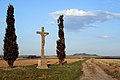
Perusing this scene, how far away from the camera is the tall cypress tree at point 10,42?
42219 millimetres

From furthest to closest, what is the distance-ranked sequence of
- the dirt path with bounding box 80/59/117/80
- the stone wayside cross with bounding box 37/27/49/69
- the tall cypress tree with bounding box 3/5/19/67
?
the tall cypress tree with bounding box 3/5/19/67 → the stone wayside cross with bounding box 37/27/49/69 → the dirt path with bounding box 80/59/117/80

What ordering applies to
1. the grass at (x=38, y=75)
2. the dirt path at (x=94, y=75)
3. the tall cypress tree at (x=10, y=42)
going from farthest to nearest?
the tall cypress tree at (x=10, y=42) → the dirt path at (x=94, y=75) → the grass at (x=38, y=75)

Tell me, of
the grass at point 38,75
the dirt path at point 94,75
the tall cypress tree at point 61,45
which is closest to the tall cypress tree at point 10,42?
the grass at point 38,75

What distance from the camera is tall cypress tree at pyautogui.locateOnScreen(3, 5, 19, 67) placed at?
4222cm

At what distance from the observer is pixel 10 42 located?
42.7 metres

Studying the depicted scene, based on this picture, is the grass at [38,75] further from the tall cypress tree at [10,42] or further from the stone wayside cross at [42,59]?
the tall cypress tree at [10,42]

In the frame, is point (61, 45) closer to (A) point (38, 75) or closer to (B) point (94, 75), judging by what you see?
(B) point (94, 75)

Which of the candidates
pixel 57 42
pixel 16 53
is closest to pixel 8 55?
pixel 16 53

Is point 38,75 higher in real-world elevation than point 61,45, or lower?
lower

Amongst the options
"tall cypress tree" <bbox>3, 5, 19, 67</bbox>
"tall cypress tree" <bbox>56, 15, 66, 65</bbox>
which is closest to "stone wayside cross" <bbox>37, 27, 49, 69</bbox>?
"tall cypress tree" <bbox>3, 5, 19, 67</bbox>

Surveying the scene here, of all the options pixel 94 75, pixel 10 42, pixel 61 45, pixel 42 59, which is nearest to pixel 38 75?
pixel 94 75

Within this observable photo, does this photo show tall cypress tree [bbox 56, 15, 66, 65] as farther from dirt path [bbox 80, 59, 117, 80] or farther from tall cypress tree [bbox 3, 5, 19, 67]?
dirt path [bbox 80, 59, 117, 80]

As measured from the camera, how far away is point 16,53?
42.7 meters

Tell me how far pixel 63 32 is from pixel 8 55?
1675 cm
